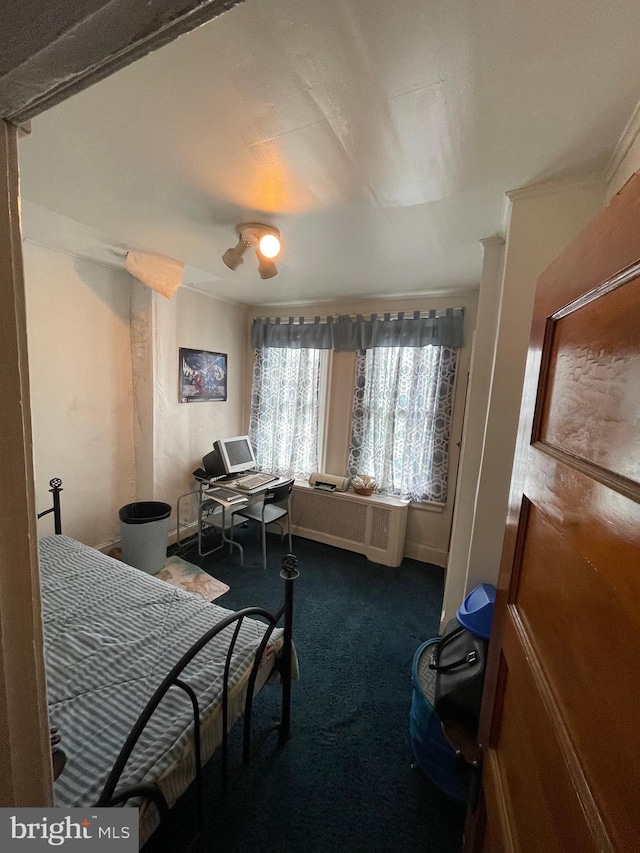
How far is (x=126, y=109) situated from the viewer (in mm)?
965

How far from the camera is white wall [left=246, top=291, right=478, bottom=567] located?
269cm

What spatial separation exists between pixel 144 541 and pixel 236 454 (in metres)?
1.02

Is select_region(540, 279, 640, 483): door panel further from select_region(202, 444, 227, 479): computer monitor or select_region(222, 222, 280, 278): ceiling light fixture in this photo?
select_region(202, 444, 227, 479): computer monitor

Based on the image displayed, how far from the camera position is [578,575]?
1.47 ft

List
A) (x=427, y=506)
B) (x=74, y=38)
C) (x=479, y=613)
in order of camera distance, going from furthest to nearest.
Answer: (x=427, y=506), (x=479, y=613), (x=74, y=38)

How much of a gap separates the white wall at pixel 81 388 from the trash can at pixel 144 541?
1.02ft

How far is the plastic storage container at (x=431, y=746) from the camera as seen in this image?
3.91 feet

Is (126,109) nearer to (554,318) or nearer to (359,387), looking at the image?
(554,318)

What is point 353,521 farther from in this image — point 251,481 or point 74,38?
point 74,38

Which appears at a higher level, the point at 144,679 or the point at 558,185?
the point at 558,185

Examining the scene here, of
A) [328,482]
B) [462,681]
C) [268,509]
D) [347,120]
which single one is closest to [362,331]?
[328,482]

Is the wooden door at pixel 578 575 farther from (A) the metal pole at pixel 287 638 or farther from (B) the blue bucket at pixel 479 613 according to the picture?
(A) the metal pole at pixel 287 638

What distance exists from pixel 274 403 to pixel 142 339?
1.33 meters

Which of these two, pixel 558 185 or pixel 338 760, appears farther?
pixel 338 760
